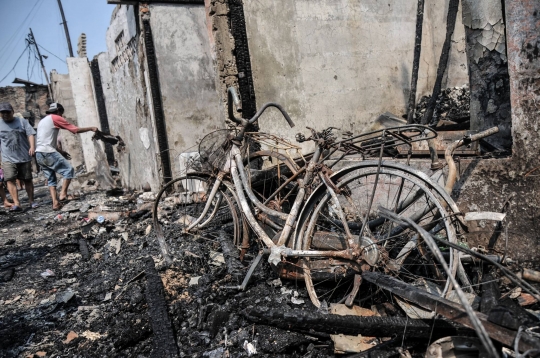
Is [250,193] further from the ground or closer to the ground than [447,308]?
further from the ground

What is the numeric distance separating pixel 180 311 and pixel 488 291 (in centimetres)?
233

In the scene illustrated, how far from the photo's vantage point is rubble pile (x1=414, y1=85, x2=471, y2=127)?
760 cm

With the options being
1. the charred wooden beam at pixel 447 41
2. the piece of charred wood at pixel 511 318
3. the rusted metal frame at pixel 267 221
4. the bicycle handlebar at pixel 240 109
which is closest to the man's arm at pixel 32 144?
the bicycle handlebar at pixel 240 109

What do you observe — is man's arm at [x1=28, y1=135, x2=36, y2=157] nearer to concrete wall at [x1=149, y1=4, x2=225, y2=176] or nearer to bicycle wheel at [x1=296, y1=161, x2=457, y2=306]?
concrete wall at [x1=149, y1=4, x2=225, y2=176]

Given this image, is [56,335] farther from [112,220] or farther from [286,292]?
[112,220]

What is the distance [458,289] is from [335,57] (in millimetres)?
6444

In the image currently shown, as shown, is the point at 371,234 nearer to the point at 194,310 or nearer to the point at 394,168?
the point at 394,168

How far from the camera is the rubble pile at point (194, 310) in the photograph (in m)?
2.44

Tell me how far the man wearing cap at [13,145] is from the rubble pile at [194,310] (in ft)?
10.5

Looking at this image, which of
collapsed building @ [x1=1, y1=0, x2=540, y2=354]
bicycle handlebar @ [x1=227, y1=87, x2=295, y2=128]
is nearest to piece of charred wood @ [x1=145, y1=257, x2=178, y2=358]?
collapsed building @ [x1=1, y1=0, x2=540, y2=354]

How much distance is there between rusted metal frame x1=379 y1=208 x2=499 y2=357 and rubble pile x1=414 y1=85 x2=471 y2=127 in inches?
234

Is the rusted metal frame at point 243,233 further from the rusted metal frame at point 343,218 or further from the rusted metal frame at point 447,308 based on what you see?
the rusted metal frame at point 447,308

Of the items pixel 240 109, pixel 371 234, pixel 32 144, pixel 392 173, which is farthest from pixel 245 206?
pixel 32 144

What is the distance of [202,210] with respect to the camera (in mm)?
4488
